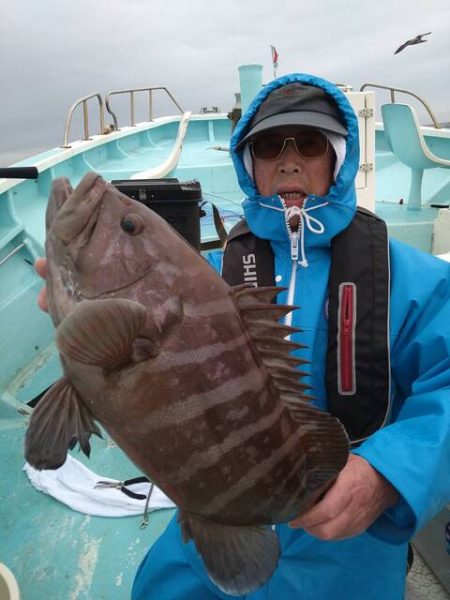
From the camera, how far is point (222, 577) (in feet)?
4.22

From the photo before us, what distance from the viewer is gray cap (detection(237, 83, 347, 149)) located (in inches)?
72.9

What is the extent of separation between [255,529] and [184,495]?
236 mm

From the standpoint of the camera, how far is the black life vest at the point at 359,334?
176 centimetres

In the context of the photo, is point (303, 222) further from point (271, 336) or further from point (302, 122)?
point (271, 336)

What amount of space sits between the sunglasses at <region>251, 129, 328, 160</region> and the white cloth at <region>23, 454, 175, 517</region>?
5.99 feet

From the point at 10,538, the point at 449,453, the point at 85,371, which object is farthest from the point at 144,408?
the point at 10,538

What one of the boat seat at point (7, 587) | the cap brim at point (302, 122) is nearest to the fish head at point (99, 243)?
the cap brim at point (302, 122)

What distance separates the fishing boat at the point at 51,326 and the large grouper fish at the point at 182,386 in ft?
3.14

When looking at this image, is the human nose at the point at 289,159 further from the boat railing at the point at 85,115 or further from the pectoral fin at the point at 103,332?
the boat railing at the point at 85,115

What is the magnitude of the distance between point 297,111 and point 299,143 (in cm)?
12

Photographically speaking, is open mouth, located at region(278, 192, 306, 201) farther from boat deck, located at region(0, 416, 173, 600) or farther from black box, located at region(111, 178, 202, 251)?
boat deck, located at region(0, 416, 173, 600)

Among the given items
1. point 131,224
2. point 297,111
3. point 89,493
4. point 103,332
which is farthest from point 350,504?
point 89,493

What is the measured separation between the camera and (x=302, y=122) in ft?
5.96

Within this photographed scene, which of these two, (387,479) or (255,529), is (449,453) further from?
(255,529)
